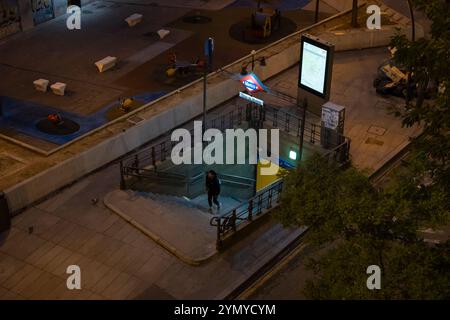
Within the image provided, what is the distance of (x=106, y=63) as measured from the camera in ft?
94.8

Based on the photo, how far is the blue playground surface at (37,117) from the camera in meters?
24.1

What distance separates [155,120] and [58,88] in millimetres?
4882

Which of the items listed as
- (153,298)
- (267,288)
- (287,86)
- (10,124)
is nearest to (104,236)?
(153,298)

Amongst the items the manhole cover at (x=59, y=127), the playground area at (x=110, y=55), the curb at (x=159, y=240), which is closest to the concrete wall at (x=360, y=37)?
the playground area at (x=110, y=55)

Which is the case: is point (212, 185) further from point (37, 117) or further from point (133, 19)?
point (133, 19)

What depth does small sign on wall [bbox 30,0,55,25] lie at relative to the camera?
3366cm

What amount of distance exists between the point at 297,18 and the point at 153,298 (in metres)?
21.5

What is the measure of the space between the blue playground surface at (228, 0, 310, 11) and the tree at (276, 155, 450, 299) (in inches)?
969

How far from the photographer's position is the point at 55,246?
19516mm

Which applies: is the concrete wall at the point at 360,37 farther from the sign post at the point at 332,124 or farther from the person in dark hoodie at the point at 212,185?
the person in dark hoodie at the point at 212,185

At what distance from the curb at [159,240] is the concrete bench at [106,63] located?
902 centimetres

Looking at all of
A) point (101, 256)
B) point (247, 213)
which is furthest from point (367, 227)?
point (101, 256)

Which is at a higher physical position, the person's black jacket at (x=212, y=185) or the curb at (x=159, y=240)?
the person's black jacket at (x=212, y=185)

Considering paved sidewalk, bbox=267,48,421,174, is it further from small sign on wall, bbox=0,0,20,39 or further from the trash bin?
small sign on wall, bbox=0,0,20,39
